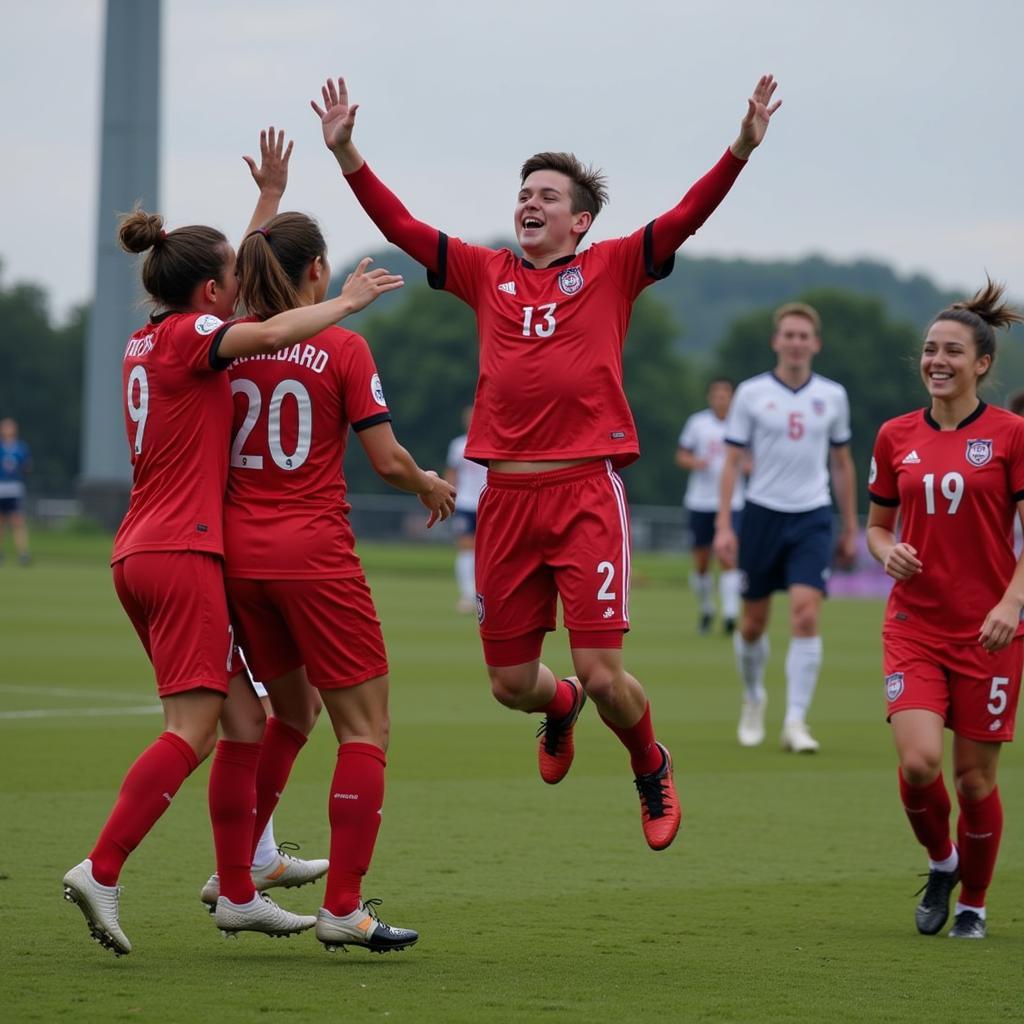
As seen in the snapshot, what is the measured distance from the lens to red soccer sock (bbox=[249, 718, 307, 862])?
262 inches

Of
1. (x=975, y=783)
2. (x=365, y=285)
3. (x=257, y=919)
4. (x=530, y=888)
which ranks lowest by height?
(x=530, y=888)

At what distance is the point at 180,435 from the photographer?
6.04 meters

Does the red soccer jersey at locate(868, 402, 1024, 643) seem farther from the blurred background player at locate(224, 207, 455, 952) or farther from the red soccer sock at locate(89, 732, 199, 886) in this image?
the red soccer sock at locate(89, 732, 199, 886)

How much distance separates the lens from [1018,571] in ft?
21.9

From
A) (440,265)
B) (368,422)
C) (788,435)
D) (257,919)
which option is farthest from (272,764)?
(788,435)

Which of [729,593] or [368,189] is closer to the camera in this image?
[368,189]

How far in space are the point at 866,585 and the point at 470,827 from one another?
28747mm

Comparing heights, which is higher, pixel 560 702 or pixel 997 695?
pixel 997 695

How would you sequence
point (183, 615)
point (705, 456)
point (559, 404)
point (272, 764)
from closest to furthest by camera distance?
point (183, 615), point (272, 764), point (559, 404), point (705, 456)

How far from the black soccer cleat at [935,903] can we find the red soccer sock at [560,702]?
66.8 inches

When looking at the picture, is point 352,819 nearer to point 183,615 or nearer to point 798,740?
point 183,615

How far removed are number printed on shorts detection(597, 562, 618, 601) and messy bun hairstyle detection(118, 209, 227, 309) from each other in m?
1.83

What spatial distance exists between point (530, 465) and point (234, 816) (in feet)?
5.84

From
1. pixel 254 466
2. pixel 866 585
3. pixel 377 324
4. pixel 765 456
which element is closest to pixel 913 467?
pixel 254 466
